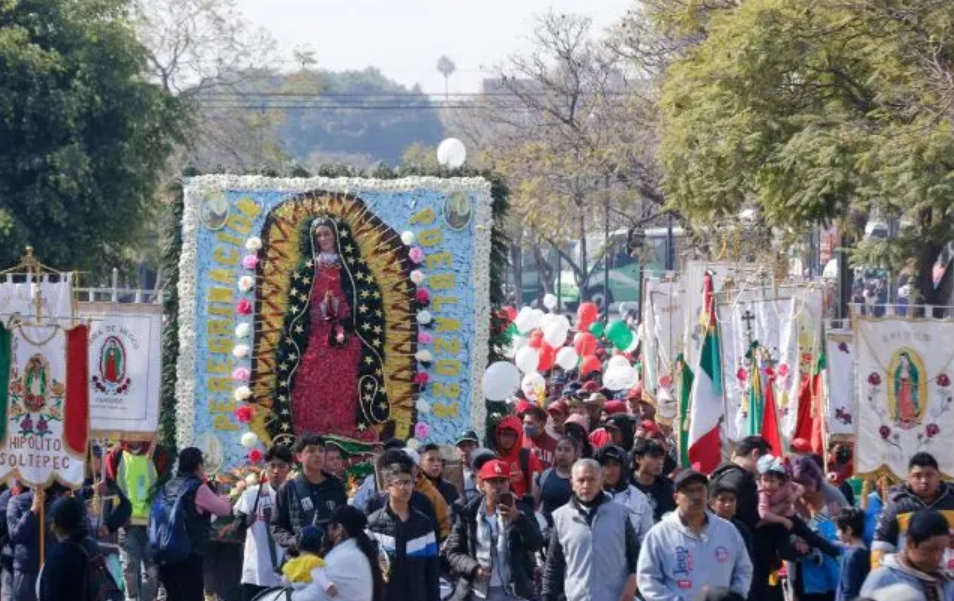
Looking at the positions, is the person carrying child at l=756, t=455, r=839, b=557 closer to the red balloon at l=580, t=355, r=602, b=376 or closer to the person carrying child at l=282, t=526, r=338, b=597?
the person carrying child at l=282, t=526, r=338, b=597

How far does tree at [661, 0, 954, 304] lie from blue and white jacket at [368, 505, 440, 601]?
1052 centimetres

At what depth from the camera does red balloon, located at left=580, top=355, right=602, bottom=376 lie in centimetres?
3031

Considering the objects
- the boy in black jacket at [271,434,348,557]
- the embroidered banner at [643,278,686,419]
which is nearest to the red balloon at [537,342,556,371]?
the embroidered banner at [643,278,686,419]

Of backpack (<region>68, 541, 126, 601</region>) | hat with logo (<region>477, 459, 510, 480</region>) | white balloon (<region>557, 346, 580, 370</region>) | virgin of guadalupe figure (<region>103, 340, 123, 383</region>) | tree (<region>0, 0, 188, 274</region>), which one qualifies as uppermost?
tree (<region>0, 0, 188, 274</region>)

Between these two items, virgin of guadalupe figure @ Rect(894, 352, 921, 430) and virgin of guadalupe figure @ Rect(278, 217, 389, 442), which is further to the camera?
virgin of guadalupe figure @ Rect(278, 217, 389, 442)

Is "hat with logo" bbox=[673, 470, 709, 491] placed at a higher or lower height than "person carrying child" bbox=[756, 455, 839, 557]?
higher

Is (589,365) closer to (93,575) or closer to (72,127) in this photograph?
(72,127)

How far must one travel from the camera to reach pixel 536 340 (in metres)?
30.8

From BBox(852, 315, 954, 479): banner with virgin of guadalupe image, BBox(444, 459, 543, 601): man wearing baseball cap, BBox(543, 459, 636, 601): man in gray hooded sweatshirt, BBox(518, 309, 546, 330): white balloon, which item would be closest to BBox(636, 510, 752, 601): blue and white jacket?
BBox(543, 459, 636, 601): man in gray hooded sweatshirt

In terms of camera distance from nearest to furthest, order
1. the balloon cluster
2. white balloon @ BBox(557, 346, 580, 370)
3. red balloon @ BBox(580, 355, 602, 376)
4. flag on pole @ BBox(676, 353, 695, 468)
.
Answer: flag on pole @ BBox(676, 353, 695, 468) → the balloon cluster → white balloon @ BBox(557, 346, 580, 370) → red balloon @ BBox(580, 355, 602, 376)

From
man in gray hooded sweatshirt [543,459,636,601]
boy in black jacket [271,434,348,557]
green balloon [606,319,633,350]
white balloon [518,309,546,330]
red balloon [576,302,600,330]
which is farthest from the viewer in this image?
red balloon [576,302,600,330]

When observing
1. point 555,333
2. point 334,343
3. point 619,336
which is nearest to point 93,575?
point 334,343

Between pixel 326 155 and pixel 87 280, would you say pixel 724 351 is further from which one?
pixel 326 155

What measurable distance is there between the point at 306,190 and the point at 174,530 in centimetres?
575
